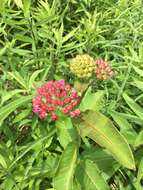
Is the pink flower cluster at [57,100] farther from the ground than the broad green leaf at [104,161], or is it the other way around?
the pink flower cluster at [57,100]

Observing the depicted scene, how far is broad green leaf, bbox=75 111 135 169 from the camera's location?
1175mm

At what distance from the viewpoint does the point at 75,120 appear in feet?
4.16

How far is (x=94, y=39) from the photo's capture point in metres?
2.10

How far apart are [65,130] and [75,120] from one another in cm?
23

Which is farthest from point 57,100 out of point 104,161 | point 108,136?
point 104,161

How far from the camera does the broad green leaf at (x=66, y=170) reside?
1218mm

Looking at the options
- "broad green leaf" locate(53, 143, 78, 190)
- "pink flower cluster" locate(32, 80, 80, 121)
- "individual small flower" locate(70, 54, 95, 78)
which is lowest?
"broad green leaf" locate(53, 143, 78, 190)

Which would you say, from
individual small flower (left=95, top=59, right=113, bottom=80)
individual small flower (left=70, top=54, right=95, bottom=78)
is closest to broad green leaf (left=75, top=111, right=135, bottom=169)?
individual small flower (left=70, top=54, right=95, bottom=78)

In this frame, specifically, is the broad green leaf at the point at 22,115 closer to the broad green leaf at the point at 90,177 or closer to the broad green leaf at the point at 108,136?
the broad green leaf at the point at 90,177

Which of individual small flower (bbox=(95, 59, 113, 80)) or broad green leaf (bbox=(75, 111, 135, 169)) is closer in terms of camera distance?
broad green leaf (bbox=(75, 111, 135, 169))

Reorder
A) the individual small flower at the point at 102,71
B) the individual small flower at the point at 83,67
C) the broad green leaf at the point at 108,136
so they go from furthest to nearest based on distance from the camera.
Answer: the individual small flower at the point at 102,71
the individual small flower at the point at 83,67
the broad green leaf at the point at 108,136

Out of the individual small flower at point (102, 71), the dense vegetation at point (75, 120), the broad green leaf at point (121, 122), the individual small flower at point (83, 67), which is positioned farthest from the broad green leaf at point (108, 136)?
the broad green leaf at point (121, 122)

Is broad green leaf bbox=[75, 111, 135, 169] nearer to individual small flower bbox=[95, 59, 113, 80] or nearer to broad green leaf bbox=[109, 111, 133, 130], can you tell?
individual small flower bbox=[95, 59, 113, 80]

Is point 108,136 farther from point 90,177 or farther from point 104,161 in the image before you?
point 104,161
